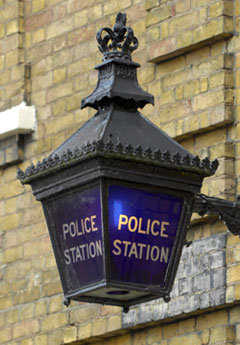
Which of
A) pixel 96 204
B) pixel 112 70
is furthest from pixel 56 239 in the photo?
pixel 112 70

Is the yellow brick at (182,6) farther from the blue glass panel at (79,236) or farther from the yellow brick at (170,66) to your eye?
the blue glass panel at (79,236)

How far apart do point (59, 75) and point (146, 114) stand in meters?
1.60

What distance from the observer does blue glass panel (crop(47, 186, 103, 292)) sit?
5.93 m

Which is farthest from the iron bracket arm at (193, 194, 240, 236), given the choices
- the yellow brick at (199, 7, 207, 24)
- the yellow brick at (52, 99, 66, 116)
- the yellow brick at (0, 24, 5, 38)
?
the yellow brick at (0, 24, 5, 38)

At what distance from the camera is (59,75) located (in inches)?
526

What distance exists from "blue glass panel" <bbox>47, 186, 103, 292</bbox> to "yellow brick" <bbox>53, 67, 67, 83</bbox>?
7161mm

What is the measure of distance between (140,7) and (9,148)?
84.2 inches

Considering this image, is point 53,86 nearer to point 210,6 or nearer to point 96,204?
point 210,6

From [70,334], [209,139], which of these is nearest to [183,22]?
[209,139]

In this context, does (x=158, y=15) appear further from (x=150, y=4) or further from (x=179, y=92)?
(x=179, y=92)

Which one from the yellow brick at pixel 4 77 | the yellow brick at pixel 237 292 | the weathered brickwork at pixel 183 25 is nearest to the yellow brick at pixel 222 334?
the yellow brick at pixel 237 292

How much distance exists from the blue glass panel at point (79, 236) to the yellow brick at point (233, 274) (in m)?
4.53

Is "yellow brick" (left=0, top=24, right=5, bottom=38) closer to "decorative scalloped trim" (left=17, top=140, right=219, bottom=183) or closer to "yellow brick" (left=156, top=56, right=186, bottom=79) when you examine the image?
"yellow brick" (left=156, top=56, right=186, bottom=79)

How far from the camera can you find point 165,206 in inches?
240
